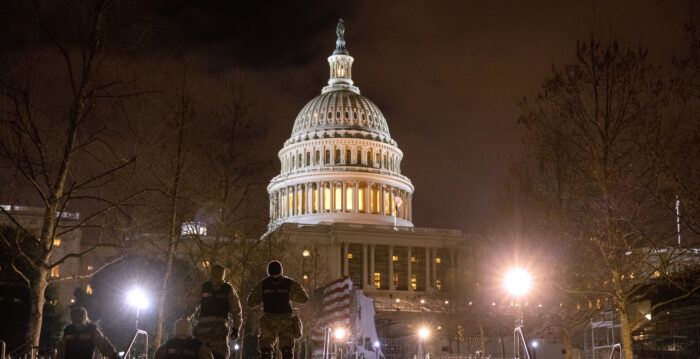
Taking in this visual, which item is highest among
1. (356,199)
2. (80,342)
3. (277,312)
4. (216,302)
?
(356,199)

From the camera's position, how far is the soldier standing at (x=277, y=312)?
12.6m

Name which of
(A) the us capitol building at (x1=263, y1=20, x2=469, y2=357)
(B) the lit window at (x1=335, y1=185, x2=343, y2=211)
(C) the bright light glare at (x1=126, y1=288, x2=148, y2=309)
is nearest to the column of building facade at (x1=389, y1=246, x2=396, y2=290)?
(A) the us capitol building at (x1=263, y1=20, x2=469, y2=357)

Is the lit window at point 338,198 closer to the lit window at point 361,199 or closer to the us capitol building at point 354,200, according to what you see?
the us capitol building at point 354,200

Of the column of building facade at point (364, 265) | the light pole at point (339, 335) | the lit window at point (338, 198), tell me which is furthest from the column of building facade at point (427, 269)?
the light pole at point (339, 335)

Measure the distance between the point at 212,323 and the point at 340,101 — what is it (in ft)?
455

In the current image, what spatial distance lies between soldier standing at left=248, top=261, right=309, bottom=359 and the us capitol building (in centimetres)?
8414

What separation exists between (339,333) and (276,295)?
452 inches

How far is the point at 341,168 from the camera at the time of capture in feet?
452

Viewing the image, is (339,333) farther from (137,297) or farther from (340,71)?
(340,71)

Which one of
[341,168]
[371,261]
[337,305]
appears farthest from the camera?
[341,168]

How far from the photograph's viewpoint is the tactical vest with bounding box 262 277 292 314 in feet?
41.4

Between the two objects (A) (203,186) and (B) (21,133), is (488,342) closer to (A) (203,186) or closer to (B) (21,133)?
(A) (203,186)

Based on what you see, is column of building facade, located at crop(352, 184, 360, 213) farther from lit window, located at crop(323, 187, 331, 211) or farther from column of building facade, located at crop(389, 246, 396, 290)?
column of building facade, located at crop(389, 246, 396, 290)

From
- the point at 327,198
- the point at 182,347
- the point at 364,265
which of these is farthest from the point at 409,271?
the point at 182,347
